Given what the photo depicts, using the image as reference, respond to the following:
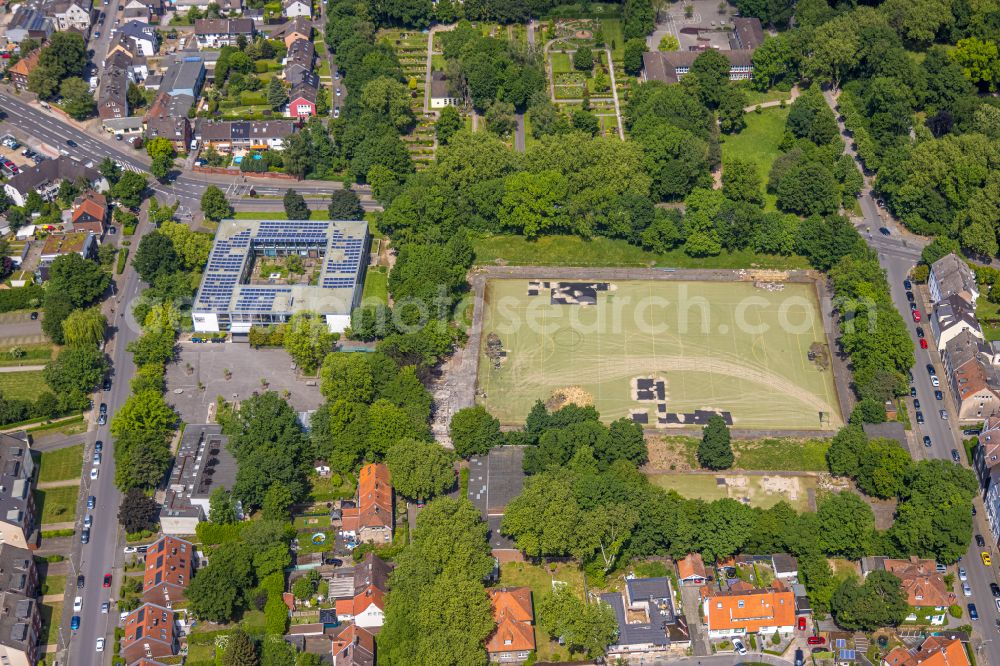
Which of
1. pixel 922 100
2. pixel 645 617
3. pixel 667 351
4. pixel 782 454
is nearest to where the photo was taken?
pixel 645 617

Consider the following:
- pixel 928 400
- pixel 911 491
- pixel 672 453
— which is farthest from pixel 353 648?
pixel 928 400

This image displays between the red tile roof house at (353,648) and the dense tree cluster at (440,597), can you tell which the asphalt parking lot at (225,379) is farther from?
the red tile roof house at (353,648)

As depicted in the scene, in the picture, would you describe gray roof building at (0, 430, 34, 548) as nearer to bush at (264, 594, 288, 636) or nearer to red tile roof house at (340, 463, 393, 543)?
bush at (264, 594, 288, 636)

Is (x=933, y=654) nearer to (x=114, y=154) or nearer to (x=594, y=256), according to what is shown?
(x=594, y=256)

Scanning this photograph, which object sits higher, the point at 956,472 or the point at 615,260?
the point at 615,260

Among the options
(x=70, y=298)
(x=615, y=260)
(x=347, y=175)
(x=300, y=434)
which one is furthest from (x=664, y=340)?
(x=70, y=298)

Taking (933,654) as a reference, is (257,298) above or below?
above

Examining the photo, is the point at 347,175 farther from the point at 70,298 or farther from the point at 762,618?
the point at 762,618
